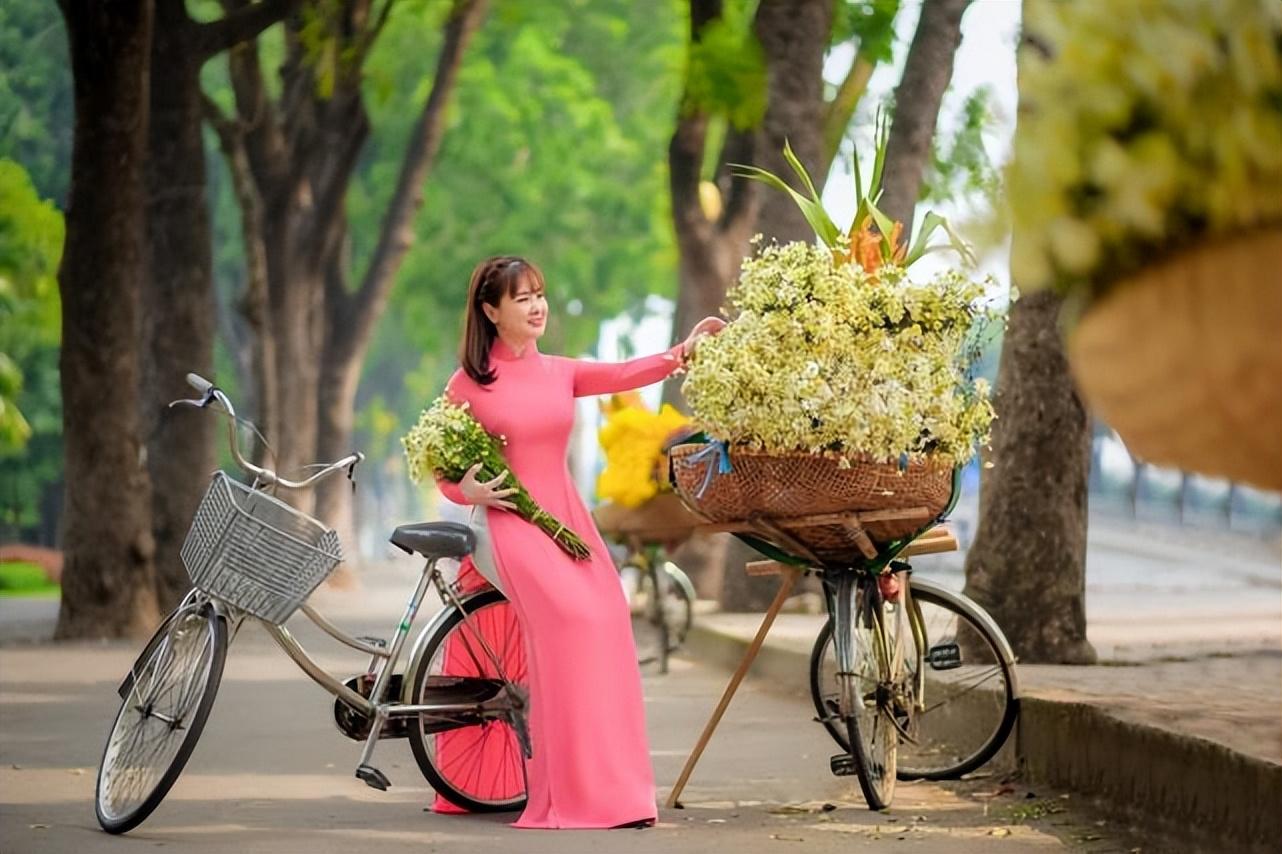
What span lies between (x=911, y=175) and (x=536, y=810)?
10.4 metres

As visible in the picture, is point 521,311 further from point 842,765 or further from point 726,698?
point 842,765

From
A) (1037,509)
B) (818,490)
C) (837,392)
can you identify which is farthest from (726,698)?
(1037,509)

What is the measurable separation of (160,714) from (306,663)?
0.54m

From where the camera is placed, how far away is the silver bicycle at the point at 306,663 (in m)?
8.04

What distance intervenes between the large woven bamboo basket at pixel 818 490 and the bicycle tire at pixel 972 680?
25.9 inches

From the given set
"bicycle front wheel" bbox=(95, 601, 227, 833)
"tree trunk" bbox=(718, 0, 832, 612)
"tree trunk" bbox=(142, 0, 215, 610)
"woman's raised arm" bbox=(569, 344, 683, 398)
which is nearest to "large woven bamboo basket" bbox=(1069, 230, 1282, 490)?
"bicycle front wheel" bbox=(95, 601, 227, 833)

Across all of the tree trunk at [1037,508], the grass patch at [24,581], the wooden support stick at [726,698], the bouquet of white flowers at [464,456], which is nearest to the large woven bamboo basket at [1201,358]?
the bouquet of white flowers at [464,456]

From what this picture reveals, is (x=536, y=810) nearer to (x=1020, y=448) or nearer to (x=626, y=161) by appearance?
(x=1020, y=448)

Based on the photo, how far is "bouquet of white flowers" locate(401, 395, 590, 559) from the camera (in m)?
8.41

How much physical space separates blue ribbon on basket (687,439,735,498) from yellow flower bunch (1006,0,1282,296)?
5511mm

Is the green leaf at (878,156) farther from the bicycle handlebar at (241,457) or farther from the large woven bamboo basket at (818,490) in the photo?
the bicycle handlebar at (241,457)

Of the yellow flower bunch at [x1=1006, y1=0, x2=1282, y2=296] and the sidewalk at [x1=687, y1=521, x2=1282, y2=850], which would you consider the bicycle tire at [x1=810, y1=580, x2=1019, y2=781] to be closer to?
the sidewalk at [x1=687, y1=521, x2=1282, y2=850]

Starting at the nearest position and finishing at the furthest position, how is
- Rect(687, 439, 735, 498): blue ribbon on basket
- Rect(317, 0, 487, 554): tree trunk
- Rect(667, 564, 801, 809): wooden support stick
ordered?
Rect(687, 439, 735, 498): blue ribbon on basket
Rect(667, 564, 801, 809): wooden support stick
Rect(317, 0, 487, 554): tree trunk

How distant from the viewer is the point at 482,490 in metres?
8.38
